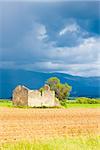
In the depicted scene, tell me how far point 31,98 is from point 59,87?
15.6 m

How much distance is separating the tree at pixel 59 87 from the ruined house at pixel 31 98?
36.6 ft

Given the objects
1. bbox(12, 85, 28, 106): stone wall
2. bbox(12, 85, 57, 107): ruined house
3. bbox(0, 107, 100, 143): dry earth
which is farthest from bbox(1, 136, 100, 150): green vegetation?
bbox(12, 85, 28, 106): stone wall

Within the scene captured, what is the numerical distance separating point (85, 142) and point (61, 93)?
6713 cm

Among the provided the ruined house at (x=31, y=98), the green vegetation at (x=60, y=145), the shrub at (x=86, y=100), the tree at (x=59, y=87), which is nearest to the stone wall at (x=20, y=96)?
the ruined house at (x=31, y=98)

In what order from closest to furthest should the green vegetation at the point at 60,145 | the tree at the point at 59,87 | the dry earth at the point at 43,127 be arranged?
the green vegetation at the point at 60,145
the dry earth at the point at 43,127
the tree at the point at 59,87

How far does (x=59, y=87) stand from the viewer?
78750mm

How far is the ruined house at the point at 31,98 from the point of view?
63.5m

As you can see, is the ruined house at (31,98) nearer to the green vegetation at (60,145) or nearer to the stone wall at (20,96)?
the stone wall at (20,96)

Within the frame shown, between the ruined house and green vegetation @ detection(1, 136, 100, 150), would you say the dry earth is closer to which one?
green vegetation @ detection(1, 136, 100, 150)

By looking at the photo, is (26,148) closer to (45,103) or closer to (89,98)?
(45,103)

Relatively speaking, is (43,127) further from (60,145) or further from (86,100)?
(86,100)

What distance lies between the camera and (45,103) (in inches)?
2564

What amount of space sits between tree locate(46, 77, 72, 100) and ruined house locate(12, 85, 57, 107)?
36.6 feet

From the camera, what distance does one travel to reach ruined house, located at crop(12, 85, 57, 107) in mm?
63469
